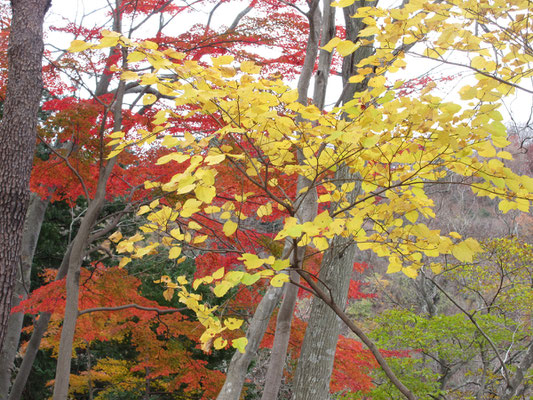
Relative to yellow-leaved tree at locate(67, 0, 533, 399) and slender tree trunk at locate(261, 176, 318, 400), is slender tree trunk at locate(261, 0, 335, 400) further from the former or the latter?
yellow-leaved tree at locate(67, 0, 533, 399)

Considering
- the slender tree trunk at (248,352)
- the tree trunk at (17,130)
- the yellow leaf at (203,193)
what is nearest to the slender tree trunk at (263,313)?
the slender tree trunk at (248,352)

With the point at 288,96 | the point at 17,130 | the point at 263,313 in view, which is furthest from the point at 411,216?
the point at 17,130

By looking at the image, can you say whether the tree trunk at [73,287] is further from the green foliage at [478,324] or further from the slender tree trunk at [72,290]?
the green foliage at [478,324]

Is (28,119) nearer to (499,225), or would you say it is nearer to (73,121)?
(73,121)

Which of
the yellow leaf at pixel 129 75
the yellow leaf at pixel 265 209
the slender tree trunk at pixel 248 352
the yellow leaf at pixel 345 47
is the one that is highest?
the yellow leaf at pixel 345 47

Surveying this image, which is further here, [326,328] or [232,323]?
[326,328]

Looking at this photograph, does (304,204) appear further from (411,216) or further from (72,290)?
(72,290)

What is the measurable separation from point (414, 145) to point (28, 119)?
3.35 m

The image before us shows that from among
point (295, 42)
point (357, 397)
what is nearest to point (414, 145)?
point (295, 42)

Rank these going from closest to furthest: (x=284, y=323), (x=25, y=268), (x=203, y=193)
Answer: (x=203, y=193) < (x=284, y=323) < (x=25, y=268)

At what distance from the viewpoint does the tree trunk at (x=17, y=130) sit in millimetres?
3453

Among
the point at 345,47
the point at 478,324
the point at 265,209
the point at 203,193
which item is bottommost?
the point at 478,324

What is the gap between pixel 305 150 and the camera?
1726 millimetres

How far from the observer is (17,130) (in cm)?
359
